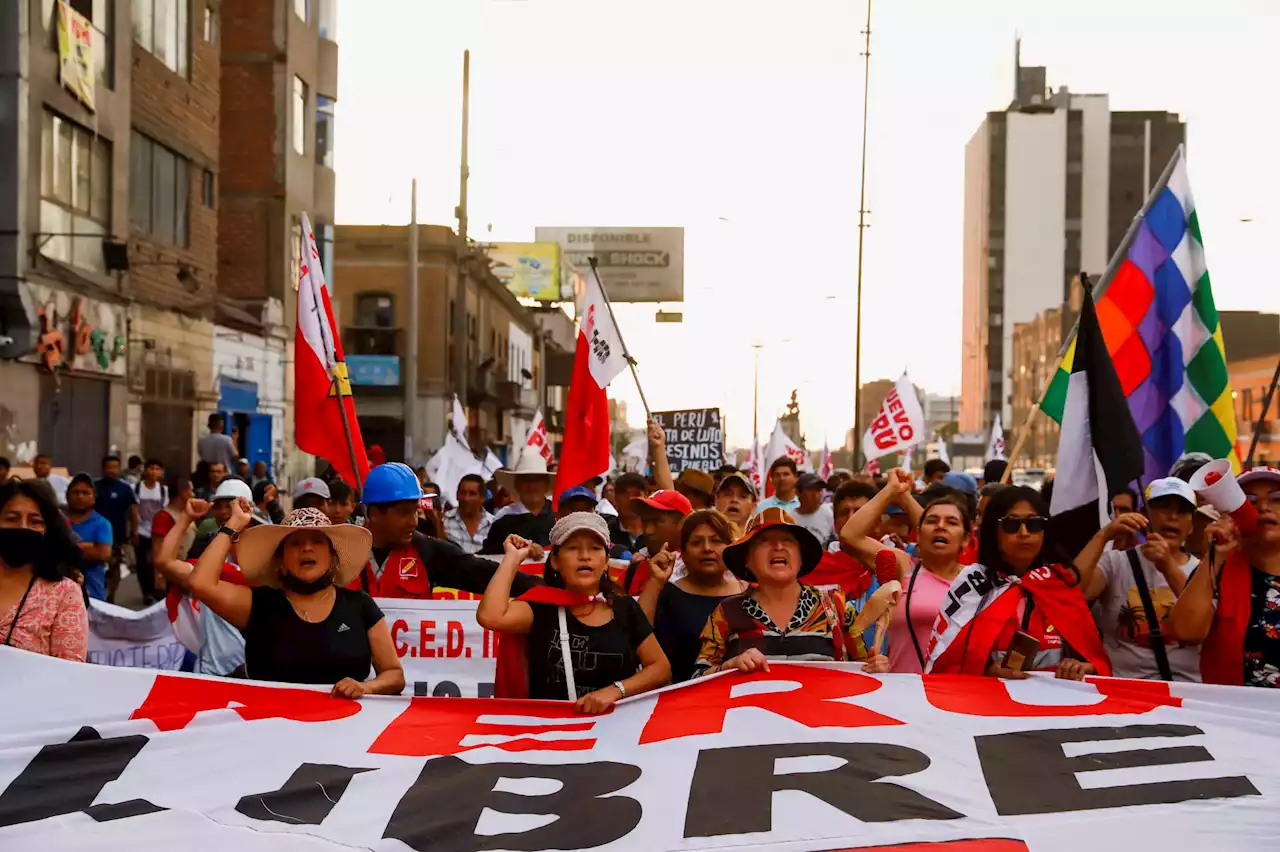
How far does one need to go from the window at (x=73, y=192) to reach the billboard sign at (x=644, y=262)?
59.2m

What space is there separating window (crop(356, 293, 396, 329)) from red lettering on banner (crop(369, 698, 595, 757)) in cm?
4490

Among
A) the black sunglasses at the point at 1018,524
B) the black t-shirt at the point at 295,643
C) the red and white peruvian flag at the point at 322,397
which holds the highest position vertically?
the red and white peruvian flag at the point at 322,397

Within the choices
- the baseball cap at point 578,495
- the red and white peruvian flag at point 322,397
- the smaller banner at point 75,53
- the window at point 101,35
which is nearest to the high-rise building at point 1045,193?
the window at point 101,35

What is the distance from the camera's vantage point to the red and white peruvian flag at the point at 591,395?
9.71 meters

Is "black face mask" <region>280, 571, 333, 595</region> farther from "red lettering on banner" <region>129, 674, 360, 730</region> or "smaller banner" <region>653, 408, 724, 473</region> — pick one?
"smaller banner" <region>653, 408, 724, 473</region>

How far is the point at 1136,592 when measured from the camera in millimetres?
5465

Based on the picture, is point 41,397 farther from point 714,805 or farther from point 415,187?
point 714,805

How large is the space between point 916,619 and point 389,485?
2439 mm

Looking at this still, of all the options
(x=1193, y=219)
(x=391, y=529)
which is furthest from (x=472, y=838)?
(x=1193, y=219)

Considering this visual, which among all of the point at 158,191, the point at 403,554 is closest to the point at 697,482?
the point at 403,554

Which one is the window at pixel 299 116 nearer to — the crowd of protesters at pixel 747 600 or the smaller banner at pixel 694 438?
the smaller banner at pixel 694 438

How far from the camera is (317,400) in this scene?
28.5ft

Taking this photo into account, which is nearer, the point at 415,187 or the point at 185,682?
the point at 185,682

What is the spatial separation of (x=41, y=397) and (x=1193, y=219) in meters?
15.8
